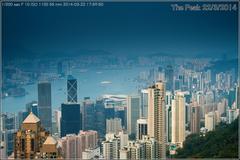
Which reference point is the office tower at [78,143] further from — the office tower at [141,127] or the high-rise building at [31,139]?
the office tower at [141,127]

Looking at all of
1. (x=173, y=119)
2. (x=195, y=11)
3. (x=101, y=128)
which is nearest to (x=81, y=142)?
(x=101, y=128)

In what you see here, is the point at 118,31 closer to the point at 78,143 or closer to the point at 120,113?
the point at 120,113

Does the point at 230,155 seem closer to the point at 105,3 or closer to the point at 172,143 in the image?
the point at 172,143

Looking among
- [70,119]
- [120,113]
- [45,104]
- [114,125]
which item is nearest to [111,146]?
[114,125]

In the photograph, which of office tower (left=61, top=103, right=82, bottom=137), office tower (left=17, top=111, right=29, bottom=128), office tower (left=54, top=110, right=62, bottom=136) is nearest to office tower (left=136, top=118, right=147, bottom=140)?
office tower (left=61, top=103, right=82, bottom=137)

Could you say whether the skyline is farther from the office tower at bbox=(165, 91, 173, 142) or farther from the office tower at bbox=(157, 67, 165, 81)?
the office tower at bbox=(165, 91, 173, 142)

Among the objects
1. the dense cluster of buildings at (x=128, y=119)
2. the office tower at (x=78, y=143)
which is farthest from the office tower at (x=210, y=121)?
the office tower at (x=78, y=143)
